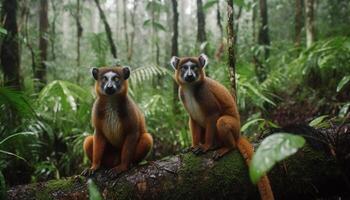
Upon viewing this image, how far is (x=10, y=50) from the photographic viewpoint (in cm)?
708

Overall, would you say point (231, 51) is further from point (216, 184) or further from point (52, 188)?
point (52, 188)

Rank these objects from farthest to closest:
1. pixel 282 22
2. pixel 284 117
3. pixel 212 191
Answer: pixel 282 22
pixel 284 117
pixel 212 191

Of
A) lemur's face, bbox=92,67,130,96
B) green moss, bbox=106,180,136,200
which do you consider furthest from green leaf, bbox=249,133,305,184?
lemur's face, bbox=92,67,130,96

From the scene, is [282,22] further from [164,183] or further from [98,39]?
[164,183]

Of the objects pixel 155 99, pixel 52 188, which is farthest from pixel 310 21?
pixel 52 188

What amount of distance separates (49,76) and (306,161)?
13.9 m

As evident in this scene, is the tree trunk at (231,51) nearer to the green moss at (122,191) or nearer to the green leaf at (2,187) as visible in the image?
the green moss at (122,191)

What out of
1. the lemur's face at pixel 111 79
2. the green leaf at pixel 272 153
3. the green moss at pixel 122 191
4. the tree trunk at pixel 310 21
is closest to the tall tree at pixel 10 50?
the lemur's face at pixel 111 79

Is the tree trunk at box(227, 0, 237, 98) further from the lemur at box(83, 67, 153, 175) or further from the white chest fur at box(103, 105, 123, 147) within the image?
the white chest fur at box(103, 105, 123, 147)

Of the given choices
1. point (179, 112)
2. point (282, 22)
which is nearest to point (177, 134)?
point (179, 112)

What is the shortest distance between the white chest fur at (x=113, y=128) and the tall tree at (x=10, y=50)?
2633mm

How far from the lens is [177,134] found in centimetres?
837

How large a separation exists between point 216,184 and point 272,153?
1.91 meters

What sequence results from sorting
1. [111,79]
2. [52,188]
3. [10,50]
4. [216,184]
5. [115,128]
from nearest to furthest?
[216,184], [52,188], [115,128], [111,79], [10,50]
